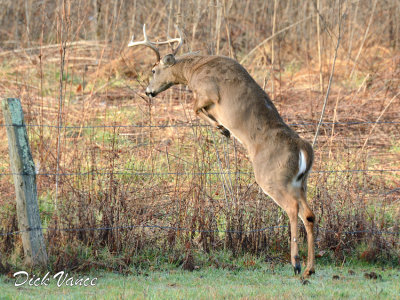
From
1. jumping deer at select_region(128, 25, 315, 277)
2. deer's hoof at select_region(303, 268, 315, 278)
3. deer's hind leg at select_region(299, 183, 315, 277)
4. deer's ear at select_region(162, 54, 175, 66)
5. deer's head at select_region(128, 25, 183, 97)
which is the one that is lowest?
deer's hoof at select_region(303, 268, 315, 278)

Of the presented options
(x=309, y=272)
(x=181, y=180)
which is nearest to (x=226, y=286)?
(x=309, y=272)

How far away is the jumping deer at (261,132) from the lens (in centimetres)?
652

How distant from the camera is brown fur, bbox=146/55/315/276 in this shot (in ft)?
21.4

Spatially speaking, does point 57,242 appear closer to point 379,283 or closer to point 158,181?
point 158,181

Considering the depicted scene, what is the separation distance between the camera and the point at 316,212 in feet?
25.2

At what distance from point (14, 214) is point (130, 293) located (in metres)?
1.92

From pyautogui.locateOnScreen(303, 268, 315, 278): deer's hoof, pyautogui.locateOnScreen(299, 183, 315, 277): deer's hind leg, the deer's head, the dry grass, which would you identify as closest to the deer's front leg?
the dry grass

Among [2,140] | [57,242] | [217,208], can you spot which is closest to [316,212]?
[217,208]

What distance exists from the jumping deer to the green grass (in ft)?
1.30

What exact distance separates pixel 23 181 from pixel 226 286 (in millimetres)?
2214

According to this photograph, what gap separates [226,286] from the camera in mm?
6148

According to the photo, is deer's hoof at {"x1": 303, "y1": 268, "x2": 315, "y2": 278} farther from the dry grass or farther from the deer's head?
the deer's head

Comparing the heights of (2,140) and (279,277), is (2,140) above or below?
above

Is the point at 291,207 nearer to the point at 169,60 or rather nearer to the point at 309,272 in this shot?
the point at 309,272
